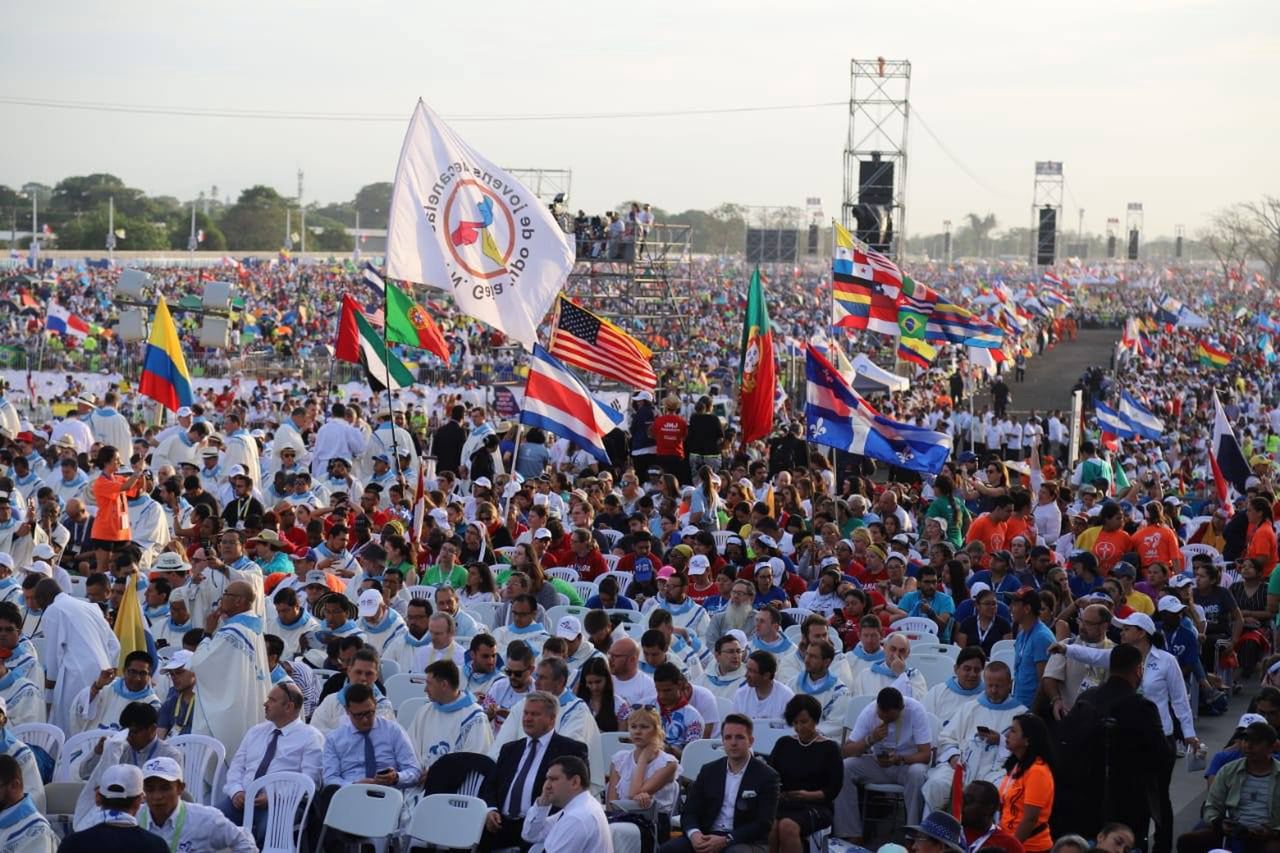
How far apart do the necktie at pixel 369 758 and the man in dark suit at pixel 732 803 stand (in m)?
1.54

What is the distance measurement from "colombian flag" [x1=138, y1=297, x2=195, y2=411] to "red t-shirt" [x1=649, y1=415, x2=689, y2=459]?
5372 millimetres

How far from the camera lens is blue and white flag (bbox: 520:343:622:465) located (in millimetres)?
14219

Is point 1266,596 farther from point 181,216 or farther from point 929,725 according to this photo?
point 181,216

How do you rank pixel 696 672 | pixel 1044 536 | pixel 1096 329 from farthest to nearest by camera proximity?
1. pixel 1096 329
2. pixel 1044 536
3. pixel 696 672

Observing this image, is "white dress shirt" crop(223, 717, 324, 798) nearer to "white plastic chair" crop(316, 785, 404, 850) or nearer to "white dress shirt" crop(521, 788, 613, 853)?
"white plastic chair" crop(316, 785, 404, 850)

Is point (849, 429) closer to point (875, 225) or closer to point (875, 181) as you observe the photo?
point (875, 225)

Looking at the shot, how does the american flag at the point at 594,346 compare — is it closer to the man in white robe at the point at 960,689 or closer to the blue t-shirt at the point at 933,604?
the blue t-shirt at the point at 933,604

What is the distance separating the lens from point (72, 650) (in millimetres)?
9828

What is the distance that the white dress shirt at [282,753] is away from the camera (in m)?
8.41

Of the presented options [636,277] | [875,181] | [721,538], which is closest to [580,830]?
[721,538]

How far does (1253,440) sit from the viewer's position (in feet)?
115

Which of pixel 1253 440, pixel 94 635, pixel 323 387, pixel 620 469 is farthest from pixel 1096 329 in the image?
pixel 94 635

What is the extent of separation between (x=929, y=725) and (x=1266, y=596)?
534 cm

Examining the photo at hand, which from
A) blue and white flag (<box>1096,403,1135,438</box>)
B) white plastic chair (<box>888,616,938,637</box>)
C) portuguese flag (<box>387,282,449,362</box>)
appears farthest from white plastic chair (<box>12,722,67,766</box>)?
blue and white flag (<box>1096,403,1135,438</box>)
